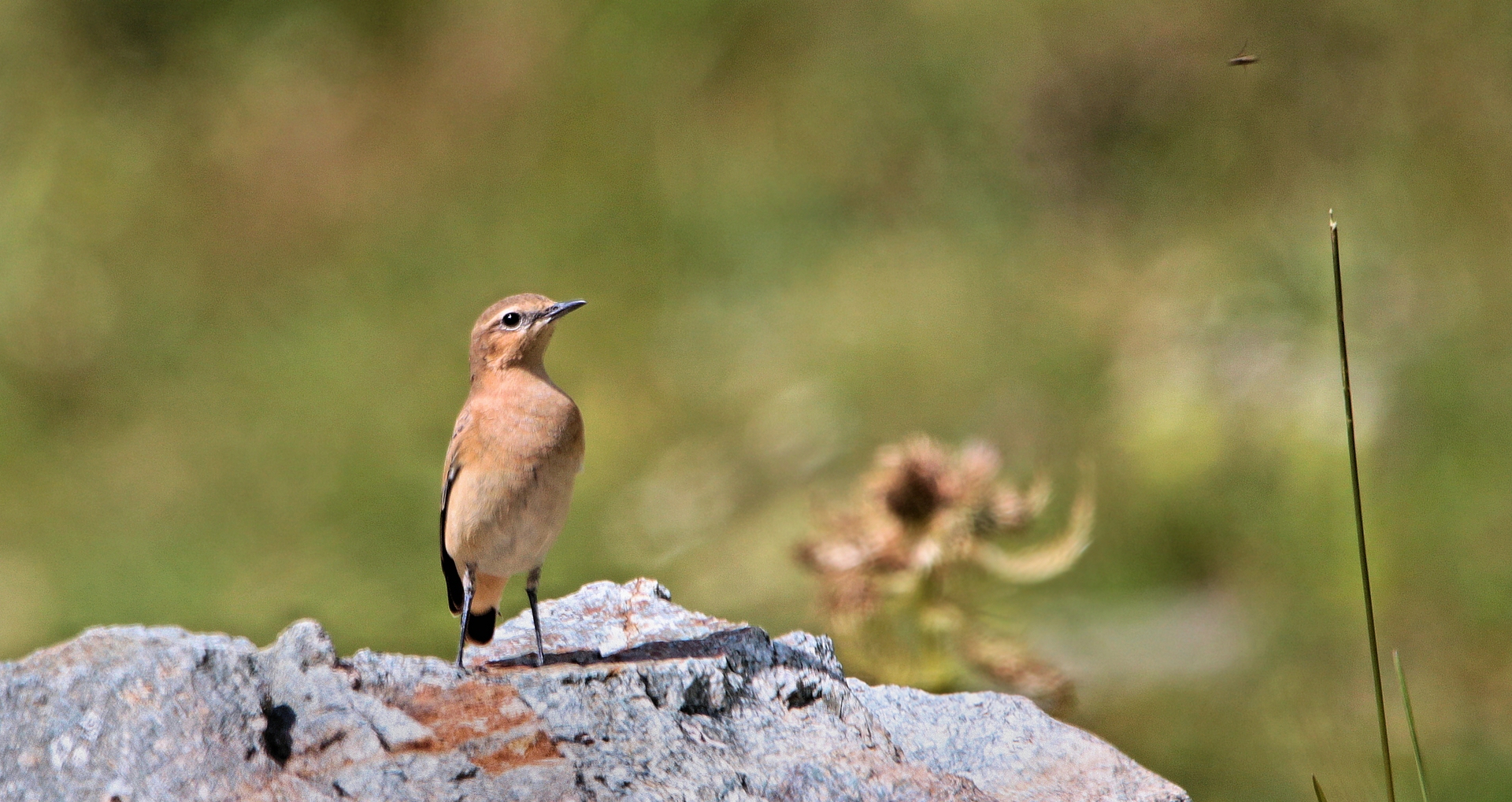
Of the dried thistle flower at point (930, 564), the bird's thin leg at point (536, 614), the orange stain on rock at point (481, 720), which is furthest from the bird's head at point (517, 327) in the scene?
the dried thistle flower at point (930, 564)

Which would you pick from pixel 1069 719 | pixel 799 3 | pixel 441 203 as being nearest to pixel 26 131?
pixel 441 203

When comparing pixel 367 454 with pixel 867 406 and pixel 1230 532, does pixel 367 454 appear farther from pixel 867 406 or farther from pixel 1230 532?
pixel 1230 532

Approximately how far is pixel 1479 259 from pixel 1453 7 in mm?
1438

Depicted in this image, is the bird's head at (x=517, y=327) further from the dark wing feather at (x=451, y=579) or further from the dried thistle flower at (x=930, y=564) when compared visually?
the dried thistle flower at (x=930, y=564)

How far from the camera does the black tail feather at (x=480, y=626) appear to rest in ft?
17.1

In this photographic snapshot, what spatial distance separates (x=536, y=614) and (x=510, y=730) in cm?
94

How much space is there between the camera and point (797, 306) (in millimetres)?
9188

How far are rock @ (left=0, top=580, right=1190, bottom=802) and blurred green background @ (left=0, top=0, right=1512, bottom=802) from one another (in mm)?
3111

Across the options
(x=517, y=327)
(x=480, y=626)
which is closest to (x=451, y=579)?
(x=480, y=626)

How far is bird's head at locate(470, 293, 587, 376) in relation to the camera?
16.1 ft

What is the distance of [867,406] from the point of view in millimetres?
8625

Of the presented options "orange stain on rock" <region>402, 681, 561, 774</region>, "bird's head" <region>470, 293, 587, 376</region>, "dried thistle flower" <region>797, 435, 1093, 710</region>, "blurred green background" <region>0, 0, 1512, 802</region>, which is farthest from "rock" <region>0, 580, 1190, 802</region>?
"blurred green background" <region>0, 0, 1512, 802</region>

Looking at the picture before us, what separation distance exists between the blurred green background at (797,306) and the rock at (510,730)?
10.2ft

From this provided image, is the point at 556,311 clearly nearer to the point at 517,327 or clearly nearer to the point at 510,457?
the point at 517,327
